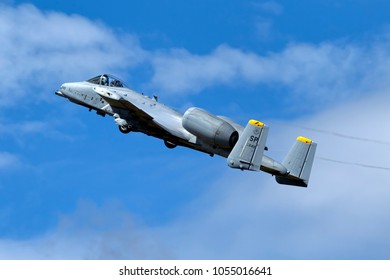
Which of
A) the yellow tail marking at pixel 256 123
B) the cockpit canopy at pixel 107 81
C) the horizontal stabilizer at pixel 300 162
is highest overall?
the cockpit canopy at pixel 107 81

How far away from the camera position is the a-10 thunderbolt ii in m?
41.4

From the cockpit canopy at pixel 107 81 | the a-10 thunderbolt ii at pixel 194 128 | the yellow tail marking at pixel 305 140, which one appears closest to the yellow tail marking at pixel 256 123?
the a-10 thunderbolt ii at pixel 194 128

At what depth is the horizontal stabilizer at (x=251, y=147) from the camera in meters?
41.3

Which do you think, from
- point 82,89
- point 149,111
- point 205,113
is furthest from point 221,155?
point 82,89

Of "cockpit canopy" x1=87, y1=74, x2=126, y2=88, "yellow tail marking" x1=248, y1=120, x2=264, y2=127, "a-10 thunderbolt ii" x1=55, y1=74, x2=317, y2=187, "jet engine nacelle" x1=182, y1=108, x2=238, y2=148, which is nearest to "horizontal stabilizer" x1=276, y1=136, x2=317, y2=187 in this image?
"a-10 thunderbolt ii" x1=55, y1=74, x2=317, y2=187

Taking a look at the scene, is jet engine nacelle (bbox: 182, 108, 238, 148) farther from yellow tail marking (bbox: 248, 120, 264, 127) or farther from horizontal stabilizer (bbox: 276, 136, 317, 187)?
horizontal stabilizer (bbox: 276, 136, 317, 187)

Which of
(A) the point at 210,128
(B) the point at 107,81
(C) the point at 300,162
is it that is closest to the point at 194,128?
(A) the point at 210,128

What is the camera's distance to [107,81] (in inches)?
1953

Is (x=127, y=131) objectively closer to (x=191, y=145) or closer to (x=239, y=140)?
(x=191, y=145)

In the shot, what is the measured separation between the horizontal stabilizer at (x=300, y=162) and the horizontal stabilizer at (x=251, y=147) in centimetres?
349

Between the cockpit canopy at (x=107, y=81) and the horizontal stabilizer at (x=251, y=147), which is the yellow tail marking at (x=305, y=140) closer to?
the horizontal stabilizer at (x=251, y=147)
